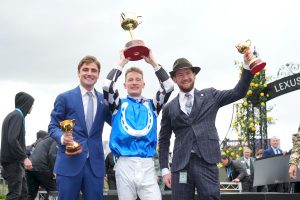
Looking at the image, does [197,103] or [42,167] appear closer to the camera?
[197,103]

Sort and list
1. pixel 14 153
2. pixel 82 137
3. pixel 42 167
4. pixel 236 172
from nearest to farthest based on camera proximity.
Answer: pixel 82 137 < pixel 14 153 < pixel 42 167 < pixel 236 172

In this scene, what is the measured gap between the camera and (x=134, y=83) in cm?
525

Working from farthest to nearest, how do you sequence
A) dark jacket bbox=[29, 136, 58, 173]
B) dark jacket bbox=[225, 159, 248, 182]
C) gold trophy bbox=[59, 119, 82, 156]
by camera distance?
dark jacket bbox=[225, 159, 248, 182], dark jacket bbox=[29, 136, 58, 173], gold trophy bbox=[59, 119, 82, 156]

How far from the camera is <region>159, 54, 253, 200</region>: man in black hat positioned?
5.00 meters

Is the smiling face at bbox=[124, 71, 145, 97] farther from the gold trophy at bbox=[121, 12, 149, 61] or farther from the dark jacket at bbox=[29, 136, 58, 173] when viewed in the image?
the dark jacket at bbox=[29, 136, 58, 173]

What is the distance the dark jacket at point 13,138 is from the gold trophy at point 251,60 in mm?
3532

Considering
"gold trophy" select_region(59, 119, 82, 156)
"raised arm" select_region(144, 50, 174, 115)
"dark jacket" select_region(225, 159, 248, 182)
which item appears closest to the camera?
"gold trophy" select_region(59, 119, 82, 156)

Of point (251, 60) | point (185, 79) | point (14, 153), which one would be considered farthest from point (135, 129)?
point (14, 153)

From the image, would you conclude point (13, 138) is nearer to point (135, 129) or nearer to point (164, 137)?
point (164, 137)

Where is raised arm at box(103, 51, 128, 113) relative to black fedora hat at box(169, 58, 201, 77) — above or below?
below

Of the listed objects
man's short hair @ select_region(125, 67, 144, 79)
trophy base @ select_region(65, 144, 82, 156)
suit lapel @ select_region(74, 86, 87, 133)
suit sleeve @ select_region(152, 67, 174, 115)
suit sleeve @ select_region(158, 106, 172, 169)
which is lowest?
trophy base @ select_region(65, 144, 82, 156)

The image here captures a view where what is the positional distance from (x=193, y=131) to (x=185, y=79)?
1.76ft

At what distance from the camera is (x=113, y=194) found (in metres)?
7.93

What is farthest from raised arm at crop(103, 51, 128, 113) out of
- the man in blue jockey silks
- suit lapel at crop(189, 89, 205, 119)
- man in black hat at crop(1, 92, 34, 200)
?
man in black hat at crop(1, 92, 34, 200)
